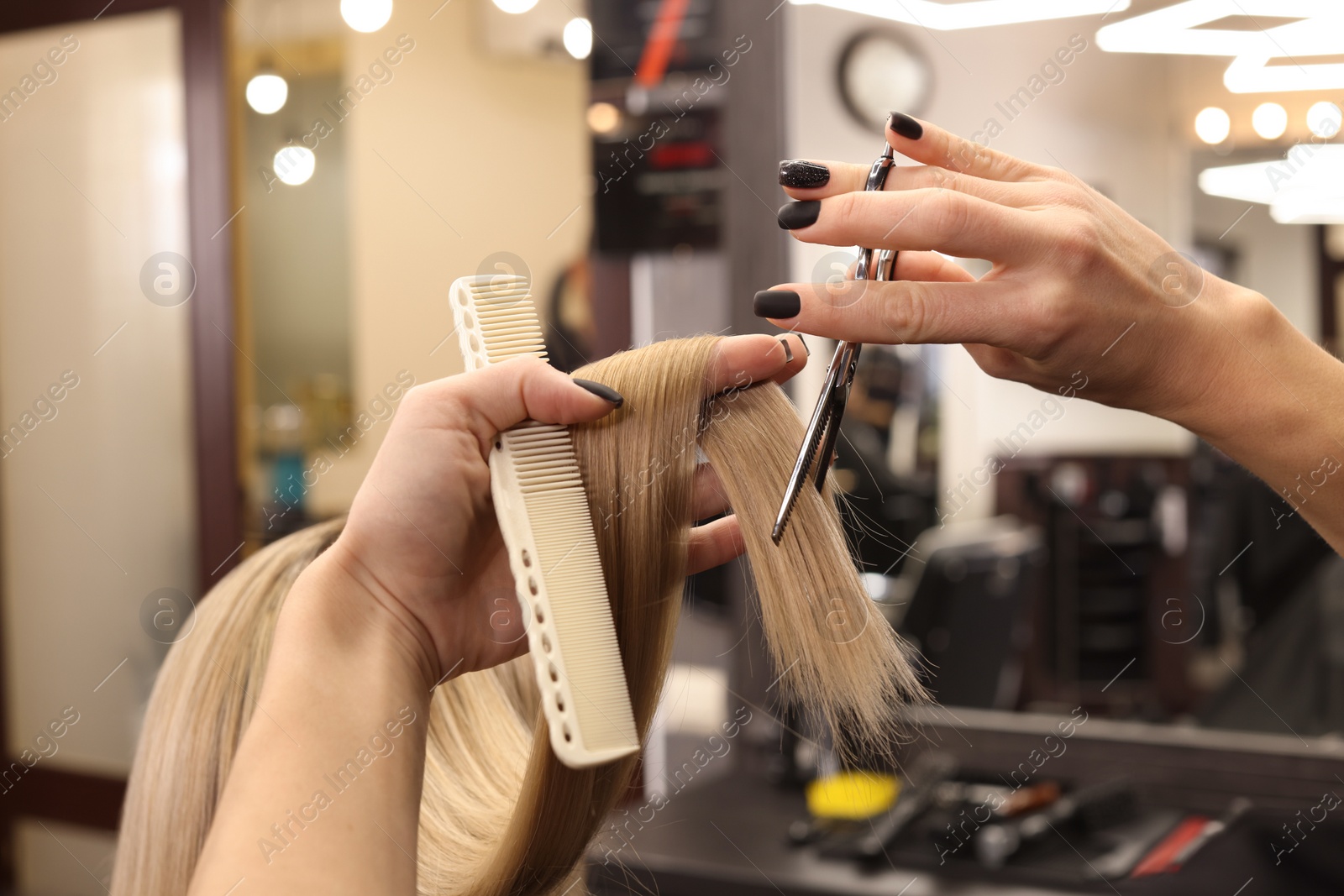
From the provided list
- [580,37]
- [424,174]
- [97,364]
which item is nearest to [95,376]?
[97,364]

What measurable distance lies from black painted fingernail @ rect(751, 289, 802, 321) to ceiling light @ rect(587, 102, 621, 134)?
164 cm

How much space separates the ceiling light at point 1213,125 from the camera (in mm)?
1885

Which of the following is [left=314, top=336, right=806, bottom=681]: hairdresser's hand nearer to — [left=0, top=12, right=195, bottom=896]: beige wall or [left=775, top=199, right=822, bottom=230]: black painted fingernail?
[left=775, top=199, right=822, bottom=230]: black painted fingernail

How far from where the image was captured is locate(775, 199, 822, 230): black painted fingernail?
2.29 feet

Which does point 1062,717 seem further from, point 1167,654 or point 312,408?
point 312,408

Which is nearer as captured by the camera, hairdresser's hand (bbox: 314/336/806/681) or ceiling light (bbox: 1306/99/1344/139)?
hairdresser's hand (bbox: 314/336/806/681)

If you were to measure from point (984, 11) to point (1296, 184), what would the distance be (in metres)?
0.64

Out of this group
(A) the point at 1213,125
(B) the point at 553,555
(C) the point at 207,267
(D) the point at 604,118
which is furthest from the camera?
(C) the point at 207,267

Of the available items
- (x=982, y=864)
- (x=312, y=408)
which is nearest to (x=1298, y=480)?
(x=982, y=864)

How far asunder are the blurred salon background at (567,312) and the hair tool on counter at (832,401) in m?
1.29

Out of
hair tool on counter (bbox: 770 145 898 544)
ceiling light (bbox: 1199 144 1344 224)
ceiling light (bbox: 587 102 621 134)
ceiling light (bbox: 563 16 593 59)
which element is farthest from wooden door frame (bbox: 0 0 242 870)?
hair tool on counter (bbox: 770 145 898 544)

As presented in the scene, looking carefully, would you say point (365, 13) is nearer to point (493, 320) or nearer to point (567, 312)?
point (567, 312)

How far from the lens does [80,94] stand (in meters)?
3.09

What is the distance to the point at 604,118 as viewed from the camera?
2248mm
